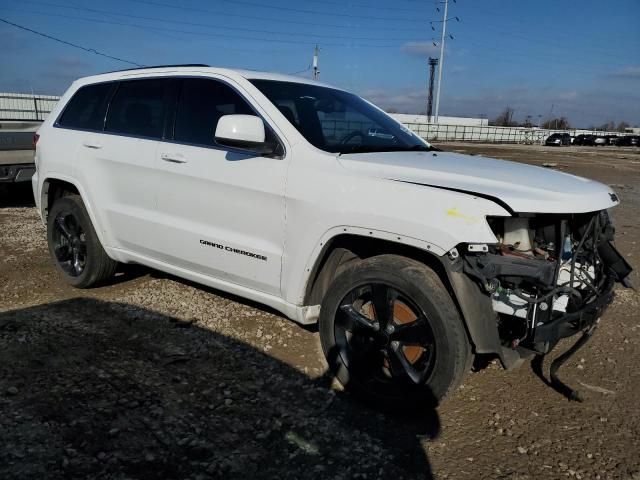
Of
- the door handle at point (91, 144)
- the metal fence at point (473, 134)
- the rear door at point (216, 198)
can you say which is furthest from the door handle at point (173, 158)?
the metal fence at point (473, 134)

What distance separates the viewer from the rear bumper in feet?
25.2

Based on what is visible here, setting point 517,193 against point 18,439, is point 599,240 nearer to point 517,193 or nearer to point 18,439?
point 517,193

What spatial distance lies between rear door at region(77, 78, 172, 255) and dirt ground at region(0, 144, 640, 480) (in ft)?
2.35

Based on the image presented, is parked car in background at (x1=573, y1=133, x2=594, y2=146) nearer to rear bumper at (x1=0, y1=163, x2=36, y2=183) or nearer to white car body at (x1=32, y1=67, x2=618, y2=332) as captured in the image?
rear bumper at (x1=0, y1=163, x2=36, y2=183)

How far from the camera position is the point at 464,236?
99.6 inches

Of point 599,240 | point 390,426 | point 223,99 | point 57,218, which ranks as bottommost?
point 390,426

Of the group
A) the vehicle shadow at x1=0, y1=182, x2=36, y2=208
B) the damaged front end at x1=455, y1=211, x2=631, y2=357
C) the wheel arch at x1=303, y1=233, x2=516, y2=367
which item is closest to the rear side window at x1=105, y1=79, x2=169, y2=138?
the wheel arch at x1=303, y1=233, x2=516, y2=367

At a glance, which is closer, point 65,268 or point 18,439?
point 18,439

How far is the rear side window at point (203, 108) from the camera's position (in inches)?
143

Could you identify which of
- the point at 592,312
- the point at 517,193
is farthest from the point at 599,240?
the point at 517,193

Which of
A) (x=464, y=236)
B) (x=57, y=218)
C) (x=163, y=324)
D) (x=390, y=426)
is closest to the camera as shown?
(x=464, y=236)

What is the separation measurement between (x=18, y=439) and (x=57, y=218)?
106 inches

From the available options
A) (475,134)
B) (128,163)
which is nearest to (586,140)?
(475,134)

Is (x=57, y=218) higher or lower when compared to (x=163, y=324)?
higher
